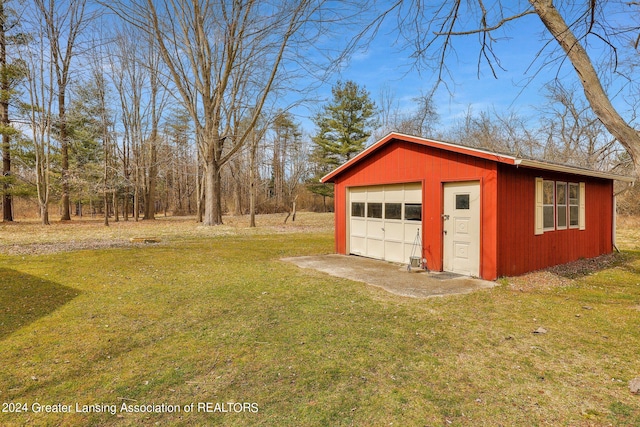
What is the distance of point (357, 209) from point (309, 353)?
6.69 m

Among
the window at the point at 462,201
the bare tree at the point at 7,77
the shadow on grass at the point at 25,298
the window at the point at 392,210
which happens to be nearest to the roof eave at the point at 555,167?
the window at the point at 462,201

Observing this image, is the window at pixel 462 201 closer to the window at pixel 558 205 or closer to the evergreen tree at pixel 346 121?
the window at pixel 558 205

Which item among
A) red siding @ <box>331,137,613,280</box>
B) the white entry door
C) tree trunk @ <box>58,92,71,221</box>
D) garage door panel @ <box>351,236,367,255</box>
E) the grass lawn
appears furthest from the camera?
tree trunk @ <box>58,92,71,221</box>

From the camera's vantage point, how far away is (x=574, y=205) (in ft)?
28.7

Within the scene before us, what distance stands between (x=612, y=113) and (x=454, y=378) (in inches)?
132

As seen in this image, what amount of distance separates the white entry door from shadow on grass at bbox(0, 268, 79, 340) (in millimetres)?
7142

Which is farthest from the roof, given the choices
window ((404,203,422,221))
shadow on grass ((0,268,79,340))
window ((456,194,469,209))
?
shadow on grass ((0,268,79,340))

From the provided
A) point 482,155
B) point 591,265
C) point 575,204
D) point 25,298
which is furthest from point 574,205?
point 25,298

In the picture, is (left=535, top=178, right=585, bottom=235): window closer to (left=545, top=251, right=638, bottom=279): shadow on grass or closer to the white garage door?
(left=545, top=251, right=638, bottom=279): shadow on grass

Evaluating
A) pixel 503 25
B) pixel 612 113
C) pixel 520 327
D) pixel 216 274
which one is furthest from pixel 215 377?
pixel 503 25

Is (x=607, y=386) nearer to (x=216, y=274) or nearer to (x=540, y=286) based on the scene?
(x=540, y=286)

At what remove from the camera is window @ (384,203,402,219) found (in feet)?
28.0

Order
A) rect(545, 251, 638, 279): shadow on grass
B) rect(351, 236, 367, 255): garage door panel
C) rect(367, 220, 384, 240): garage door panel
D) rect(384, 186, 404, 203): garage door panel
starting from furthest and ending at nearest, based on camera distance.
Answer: rect(351, 236, 367, 255): garage door panel < rect(367, 220, 384, 240): garage door panel < rect(384, 186, 404, 203): garage door panel < rect(545, 251, 638, 279): shadow on grass

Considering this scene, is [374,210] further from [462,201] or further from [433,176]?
[462,201]
